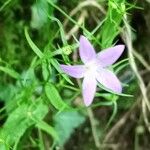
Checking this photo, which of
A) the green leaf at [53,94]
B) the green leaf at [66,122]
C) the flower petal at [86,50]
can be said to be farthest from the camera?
the green leaf at [66,122]

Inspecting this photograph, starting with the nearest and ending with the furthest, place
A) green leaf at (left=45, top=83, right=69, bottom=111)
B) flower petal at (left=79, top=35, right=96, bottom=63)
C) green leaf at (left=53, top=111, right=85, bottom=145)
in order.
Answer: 1. flower petal at (left=79, top=35, right=96, bottom=63)
2. green leaf at (left=45, top=83, right=69, bottom=111)
3. green leaf at (left=53, top=111, right=85, bottom=145)

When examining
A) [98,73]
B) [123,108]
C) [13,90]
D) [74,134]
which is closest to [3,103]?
[13,90]

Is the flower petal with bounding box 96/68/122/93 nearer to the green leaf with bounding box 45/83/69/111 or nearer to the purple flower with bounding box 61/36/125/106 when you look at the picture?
the purple flower with bounding box 61/36/125/106

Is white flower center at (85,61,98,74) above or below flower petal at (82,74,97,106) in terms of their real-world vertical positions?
above

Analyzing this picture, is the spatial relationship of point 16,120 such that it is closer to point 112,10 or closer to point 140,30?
point 112,10

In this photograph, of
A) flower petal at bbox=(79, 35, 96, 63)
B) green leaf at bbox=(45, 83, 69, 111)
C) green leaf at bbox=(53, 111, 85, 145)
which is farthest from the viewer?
green leaf at bbox=(53, 111, 85, 145)

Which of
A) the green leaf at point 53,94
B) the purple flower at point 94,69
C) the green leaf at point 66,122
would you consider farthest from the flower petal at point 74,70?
the green leaf at point 66,122

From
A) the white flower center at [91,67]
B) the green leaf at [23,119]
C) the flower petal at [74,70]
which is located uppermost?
the flower petal at [74,70]

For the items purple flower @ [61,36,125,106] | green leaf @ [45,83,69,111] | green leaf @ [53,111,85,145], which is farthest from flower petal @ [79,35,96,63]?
green leaf @ [53,111,85,145]

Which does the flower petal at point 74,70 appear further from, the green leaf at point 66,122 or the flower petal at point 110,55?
the green leaf at point 66,122
